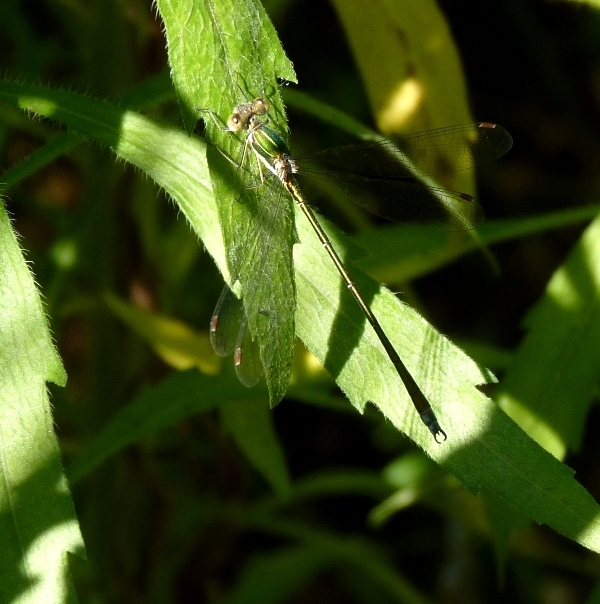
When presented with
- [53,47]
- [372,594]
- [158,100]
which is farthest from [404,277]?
[53,47]

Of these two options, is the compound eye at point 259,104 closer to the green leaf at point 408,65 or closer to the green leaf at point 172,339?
the green leaf at point 408,65

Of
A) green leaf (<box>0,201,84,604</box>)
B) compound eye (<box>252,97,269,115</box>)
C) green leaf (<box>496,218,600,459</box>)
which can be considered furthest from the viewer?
green leaf (<box>496,218,600,459</box>)

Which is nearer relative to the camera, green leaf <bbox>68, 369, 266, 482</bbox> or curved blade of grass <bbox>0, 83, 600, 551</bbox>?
curved blade of grass <bbox>0, 83, 600, 551</bbox>

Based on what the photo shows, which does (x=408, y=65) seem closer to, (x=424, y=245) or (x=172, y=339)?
(x=424, y=245)

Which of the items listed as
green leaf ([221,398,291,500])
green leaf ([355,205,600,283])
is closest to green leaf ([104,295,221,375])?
green leaf ([221,398,291,500])

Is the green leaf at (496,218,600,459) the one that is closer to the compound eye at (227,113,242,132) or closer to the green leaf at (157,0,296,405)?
the green leaf at (157,0,296,405)
